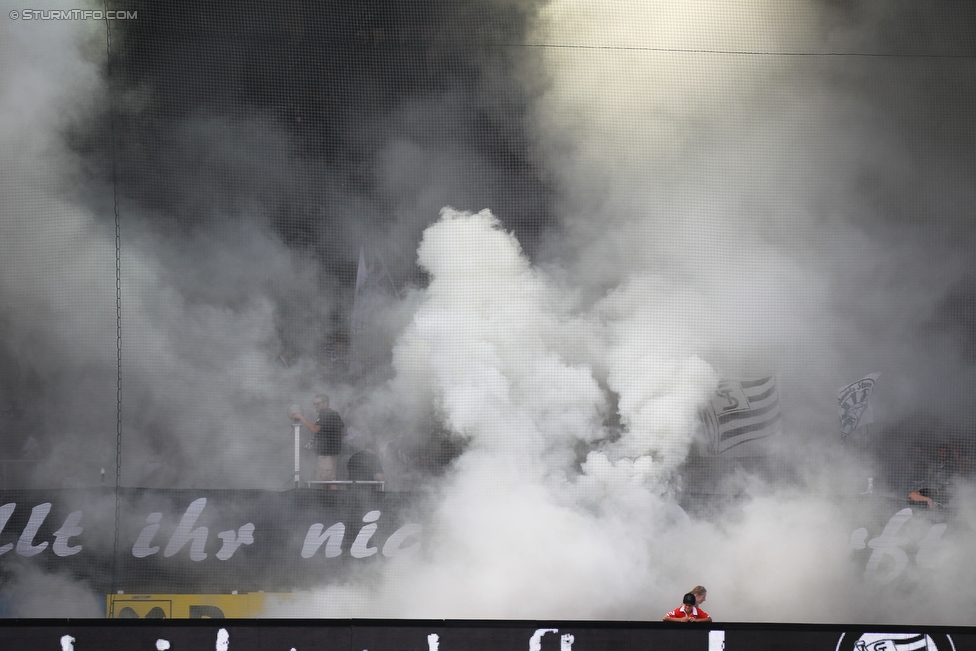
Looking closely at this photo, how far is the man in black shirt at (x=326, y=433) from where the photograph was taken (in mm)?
4469

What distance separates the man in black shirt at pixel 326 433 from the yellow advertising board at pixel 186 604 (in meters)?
0.71

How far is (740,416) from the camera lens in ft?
14.8

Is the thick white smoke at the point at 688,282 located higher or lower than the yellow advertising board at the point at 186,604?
higher

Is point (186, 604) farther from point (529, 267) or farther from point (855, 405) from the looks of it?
point (855, 405)

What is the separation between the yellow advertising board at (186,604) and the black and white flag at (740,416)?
7.71ft

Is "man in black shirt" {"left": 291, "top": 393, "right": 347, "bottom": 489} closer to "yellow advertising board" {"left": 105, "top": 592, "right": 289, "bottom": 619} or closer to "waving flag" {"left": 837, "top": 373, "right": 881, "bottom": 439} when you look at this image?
"yellow advertising board" {"left": 105, "top": 592, "right": 289, "bottom": 619}

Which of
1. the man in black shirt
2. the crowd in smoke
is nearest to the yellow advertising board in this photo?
the crowd in smoke
